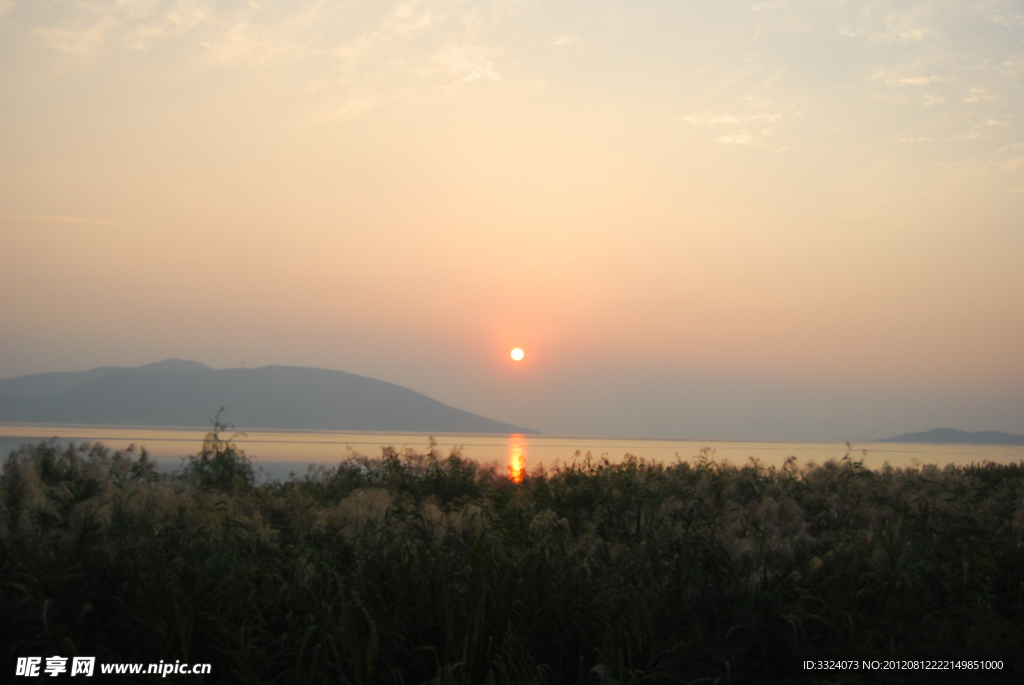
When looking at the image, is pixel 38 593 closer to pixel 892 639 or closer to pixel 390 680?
pixel 390 680

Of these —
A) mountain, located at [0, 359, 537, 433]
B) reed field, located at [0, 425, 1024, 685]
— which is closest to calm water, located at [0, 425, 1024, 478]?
reed field, located at [0, 425, 1024, 685]

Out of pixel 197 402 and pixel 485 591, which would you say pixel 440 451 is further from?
pixel 197 402

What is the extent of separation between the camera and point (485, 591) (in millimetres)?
5340

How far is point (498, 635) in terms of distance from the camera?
17.6 ft

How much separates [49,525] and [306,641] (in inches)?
161

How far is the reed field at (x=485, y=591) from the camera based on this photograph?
Result: 5.12 metres

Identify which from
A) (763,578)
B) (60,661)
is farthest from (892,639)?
(60,661)

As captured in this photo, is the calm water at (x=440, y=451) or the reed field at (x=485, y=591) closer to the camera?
the reed field at (x=485, y=591)

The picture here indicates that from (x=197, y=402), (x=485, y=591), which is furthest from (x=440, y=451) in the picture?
(x=197, y=402)

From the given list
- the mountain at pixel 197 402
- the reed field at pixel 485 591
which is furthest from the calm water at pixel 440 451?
the mountain at pixel 197 402

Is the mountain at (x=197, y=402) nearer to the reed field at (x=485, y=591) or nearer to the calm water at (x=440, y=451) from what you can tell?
the calm water at (x=440, y=451)

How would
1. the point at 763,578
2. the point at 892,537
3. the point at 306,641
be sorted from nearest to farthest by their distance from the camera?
the point at 306,641 → the point at 763,578 → the point at 892,537

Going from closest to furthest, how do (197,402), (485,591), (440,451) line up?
(485,591)
(440,451)
(197,402)

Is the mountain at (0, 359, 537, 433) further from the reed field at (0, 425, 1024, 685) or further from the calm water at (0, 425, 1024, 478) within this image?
the reed field at (0, 425, 1024, 685)
